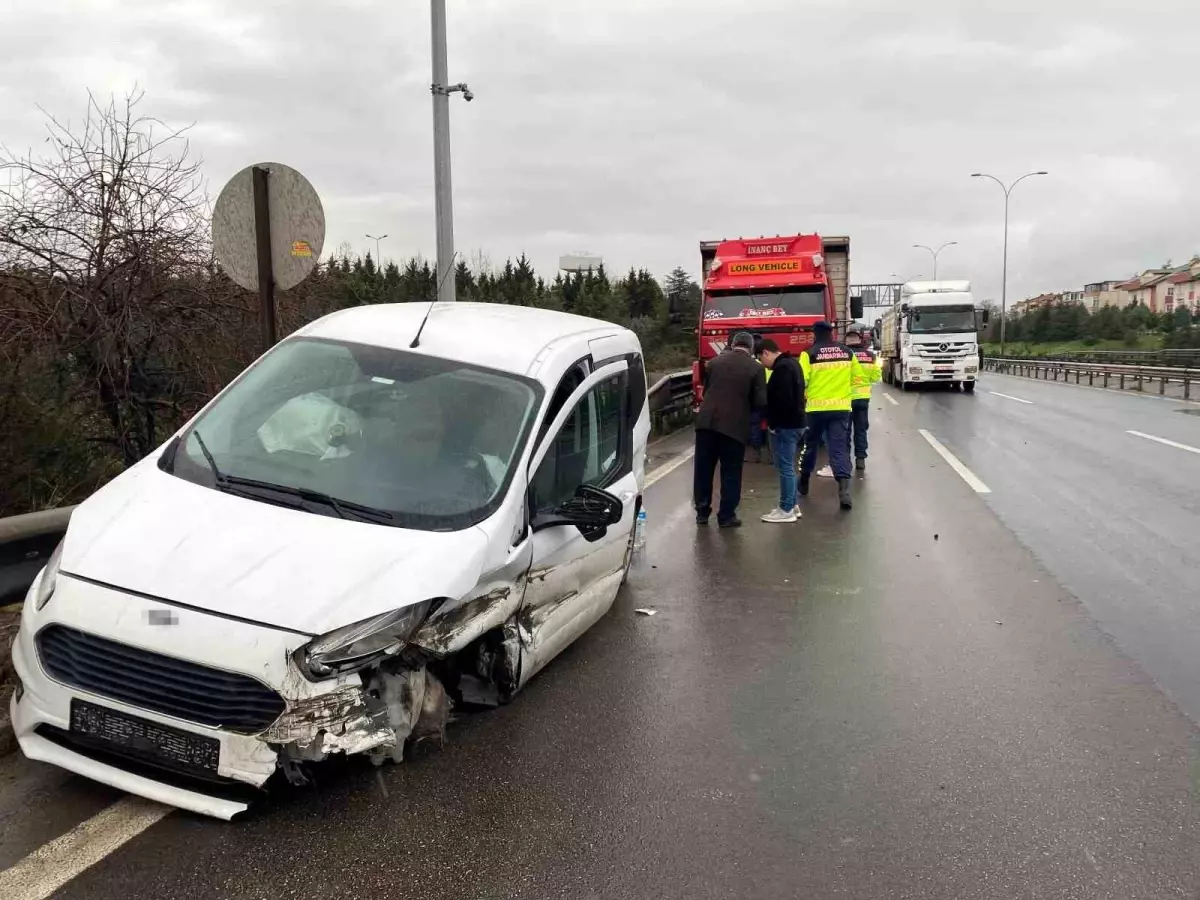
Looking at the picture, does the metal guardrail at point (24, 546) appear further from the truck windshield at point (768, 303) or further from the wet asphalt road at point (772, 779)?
the truck windshield at point (768, 303)

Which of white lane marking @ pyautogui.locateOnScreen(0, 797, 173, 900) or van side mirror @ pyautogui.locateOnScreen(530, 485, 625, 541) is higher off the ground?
van side mirror @ pyautogui.locateOnScreen(530, 485, 625, 541)

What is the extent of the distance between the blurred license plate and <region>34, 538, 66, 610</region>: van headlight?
1.33 ft

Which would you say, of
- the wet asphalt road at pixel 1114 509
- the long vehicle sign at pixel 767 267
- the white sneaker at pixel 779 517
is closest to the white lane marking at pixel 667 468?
the white sneaker at pixel 779 517

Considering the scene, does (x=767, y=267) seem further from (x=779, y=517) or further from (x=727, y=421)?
(x=727, y=421)

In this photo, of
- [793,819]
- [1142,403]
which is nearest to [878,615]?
[793,819]

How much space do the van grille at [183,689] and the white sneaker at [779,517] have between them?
253 inches

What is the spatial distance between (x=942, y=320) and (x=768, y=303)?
51.9 feet

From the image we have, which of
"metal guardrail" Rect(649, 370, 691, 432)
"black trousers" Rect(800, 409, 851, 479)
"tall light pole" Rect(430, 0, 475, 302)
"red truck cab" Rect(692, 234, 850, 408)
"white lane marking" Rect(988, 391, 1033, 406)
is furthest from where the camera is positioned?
"white lane marking" Rect(988, 391, 1033, 406)

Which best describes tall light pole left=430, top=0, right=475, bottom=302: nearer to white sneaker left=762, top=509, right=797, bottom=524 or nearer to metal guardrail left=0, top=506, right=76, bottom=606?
white sneaker left=762, top=509, right=797, bottom=524

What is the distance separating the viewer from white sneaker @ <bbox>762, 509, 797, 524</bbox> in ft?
28.9

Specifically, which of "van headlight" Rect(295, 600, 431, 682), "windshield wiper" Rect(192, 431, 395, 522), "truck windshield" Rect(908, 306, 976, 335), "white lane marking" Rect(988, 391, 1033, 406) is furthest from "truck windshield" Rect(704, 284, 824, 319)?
"truck windshield" Rect(908, 306, 976, 335)

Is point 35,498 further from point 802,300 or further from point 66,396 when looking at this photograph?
point 802,300

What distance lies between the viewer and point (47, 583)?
10.8ft

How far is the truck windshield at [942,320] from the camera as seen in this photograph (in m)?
29.1
